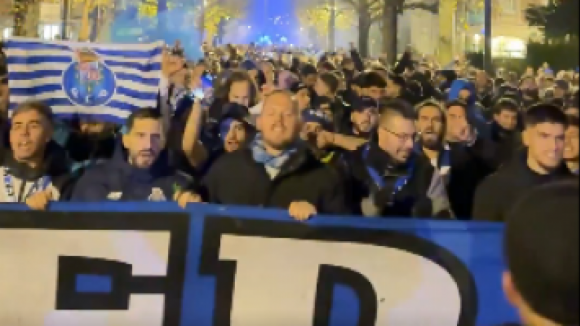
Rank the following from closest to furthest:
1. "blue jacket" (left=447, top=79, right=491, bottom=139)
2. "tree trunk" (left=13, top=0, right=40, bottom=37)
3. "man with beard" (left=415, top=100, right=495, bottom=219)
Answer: "man with beard" (left=415, top=100, right=495, bottom=219)
"blue jacket" (left=447, top=79, right=491, bottom=139)
"tree trunk" (left=13, top=0, right=40, bottom=37)

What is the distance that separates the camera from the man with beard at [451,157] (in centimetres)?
386

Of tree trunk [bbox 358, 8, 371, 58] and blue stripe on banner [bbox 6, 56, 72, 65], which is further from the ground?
tree trunk [bbox 358, 8, 371, 58]

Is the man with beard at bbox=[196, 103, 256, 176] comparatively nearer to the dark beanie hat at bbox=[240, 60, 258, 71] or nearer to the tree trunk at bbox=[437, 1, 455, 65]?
the dark beanie hat at bbox=[240, 60, 258, 71]

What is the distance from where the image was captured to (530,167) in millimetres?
3434

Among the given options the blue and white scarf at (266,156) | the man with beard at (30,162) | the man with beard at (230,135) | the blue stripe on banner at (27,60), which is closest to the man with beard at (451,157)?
the blue and white scarf at (266,156)

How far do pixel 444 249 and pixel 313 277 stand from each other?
581 millimetres

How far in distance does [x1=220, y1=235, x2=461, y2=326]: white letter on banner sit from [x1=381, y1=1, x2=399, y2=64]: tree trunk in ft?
23.6

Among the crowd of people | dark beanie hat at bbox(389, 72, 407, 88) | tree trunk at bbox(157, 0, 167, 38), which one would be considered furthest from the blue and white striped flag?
tree trunk at bbox(157, 0, 167, 38)

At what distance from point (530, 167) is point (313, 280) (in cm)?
106

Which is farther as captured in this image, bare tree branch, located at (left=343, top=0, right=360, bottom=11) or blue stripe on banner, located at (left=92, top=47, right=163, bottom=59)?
bare tree branch, located at (left=343, top=0, right=360, bottom=11)

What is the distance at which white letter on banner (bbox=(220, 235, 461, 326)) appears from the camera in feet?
11.3

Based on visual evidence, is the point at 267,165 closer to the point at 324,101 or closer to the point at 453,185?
the point at 453,185

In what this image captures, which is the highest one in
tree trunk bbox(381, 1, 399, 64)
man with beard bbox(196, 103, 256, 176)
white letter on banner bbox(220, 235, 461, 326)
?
tree trunk bbox(381, 1, 399, 64)

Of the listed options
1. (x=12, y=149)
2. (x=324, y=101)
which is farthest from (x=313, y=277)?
(x=324, y=101)
